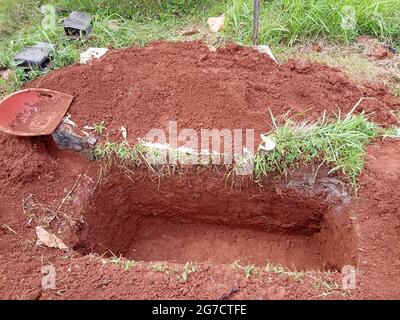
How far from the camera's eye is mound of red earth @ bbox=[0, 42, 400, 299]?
273cm

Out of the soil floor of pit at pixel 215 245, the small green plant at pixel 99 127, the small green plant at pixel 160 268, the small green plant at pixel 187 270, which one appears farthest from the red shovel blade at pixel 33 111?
the small green plant at pixel 187 270

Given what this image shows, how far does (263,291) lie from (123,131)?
148cm

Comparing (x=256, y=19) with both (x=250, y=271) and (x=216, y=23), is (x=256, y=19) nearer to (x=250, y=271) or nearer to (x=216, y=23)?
(x=216, y=23)

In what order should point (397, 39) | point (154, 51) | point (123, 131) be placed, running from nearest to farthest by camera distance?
point (123, 131) → point (154, 51) → point (397, 39)

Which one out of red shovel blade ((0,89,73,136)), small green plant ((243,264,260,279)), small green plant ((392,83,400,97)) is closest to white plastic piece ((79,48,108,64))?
red shovel blade ((0,89,73,136))

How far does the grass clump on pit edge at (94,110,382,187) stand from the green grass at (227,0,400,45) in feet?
4.47

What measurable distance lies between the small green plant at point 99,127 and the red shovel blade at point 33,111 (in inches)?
10.3

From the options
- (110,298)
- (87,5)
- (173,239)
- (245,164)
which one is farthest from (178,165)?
(87,5)

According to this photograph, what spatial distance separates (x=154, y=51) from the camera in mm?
3811

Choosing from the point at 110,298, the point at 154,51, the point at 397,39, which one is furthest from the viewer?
the point at 397,39

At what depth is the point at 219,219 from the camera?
351 cm

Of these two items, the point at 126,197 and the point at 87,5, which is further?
the point at 87,5

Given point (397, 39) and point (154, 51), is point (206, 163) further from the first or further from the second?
point (397, 39)

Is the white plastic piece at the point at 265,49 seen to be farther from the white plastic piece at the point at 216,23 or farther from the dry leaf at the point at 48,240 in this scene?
the dry leaf at the point at 48,240
